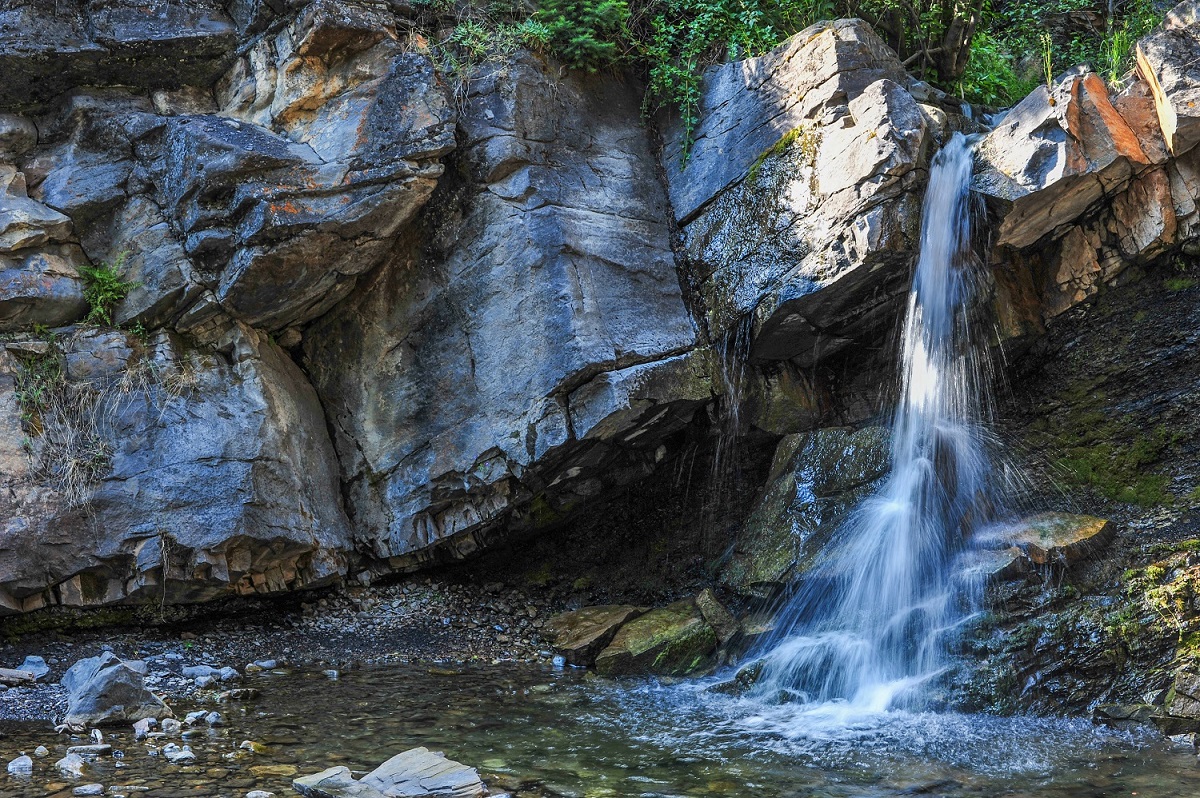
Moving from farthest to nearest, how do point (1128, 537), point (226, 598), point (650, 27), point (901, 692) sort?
point (650, 27)
point (226, 598)
point (1128, 537)
point (901, 692)

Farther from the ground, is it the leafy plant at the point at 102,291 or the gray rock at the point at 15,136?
the gray rock at the point at 15,136

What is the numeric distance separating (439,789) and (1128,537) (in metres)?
5.02

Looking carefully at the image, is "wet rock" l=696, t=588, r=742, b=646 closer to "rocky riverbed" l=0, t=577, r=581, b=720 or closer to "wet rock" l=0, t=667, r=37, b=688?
"rocky riverbed" l=0, t=577, r=581, b=720

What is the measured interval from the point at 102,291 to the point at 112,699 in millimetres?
3658

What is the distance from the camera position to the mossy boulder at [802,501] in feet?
23.3

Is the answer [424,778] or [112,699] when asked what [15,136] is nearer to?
[112,699]

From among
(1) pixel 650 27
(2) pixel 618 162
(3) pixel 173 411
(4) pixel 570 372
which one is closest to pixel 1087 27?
(1) pixel 650 27

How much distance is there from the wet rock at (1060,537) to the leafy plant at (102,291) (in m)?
7.18

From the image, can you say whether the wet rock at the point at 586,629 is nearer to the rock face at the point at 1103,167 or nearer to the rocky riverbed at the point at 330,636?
the rocky riverbed at the point at 330,636

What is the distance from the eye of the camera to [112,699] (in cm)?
526

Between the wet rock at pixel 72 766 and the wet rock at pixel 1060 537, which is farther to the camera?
the wet rock at pixel 1060 537

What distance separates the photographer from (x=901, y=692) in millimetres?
5762

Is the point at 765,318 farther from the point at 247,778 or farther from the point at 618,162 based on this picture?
the point at 247,778

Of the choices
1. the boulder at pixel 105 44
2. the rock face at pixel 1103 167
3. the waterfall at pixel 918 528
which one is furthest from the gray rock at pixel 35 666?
the rock face at pixel 1103 167
